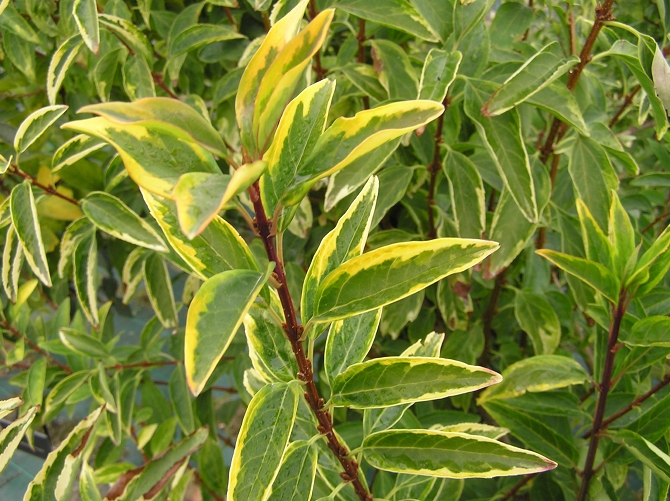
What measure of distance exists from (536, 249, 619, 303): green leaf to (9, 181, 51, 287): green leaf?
2.25 feet

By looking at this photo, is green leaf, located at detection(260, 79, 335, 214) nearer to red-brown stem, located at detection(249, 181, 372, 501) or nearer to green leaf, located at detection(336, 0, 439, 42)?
red-brown stem, located at detection(249, 181, 372, 501)

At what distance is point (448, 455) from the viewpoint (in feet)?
1.70

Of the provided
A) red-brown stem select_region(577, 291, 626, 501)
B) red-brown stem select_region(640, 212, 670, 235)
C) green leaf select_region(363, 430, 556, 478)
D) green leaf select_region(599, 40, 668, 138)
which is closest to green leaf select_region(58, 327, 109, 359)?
green leaf select_region(363, 430, 556, 478)

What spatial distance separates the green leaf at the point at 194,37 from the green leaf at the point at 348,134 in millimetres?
666

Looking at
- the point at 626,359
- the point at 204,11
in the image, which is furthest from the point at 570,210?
the point at 204,11

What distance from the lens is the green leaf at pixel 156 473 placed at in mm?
761

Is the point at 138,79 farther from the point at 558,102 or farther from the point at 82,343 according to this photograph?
the point at 558,102

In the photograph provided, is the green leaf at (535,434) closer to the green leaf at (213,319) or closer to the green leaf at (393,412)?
the green leaf at (393,412)

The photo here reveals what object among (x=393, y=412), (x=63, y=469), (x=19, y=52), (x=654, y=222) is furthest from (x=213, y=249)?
(x=654, y=222)

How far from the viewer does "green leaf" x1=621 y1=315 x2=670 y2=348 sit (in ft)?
2.02

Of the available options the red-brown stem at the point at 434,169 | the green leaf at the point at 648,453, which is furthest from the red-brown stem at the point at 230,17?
the green leaf at the point at 648,453

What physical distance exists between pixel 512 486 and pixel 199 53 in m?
1.05

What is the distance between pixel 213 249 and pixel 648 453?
564mm

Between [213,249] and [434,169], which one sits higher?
[213,249]
